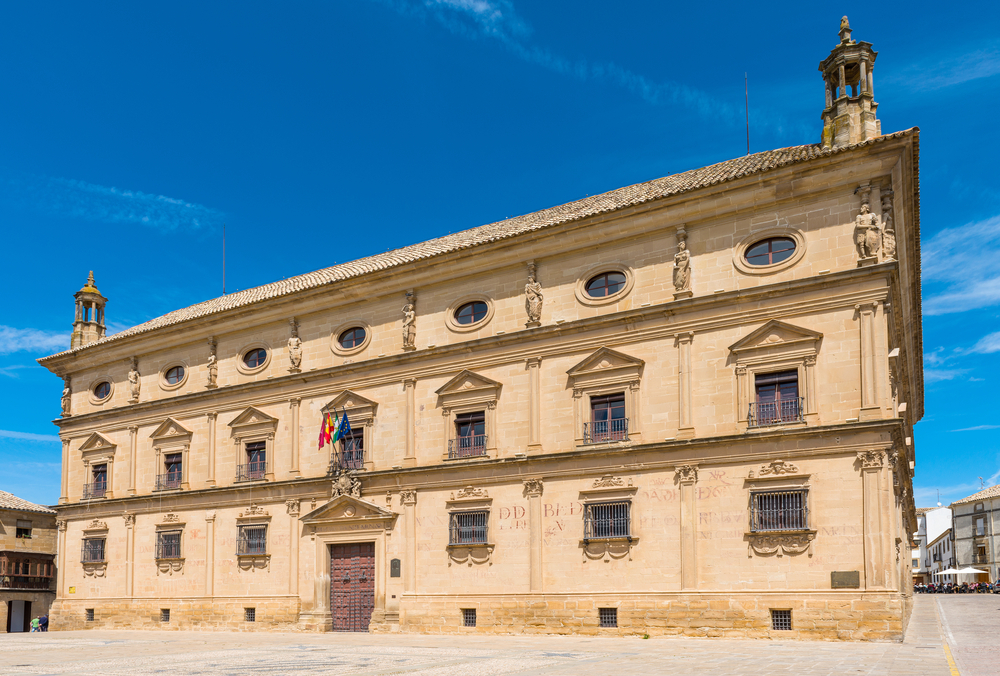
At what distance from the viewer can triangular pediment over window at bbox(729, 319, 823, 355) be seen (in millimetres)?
25656

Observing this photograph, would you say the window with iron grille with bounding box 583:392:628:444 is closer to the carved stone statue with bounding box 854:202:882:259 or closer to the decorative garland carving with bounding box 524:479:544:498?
the decorative garland carving with bounding box 524:479:544:498

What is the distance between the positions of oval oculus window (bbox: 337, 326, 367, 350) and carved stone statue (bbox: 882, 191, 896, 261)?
1925cm

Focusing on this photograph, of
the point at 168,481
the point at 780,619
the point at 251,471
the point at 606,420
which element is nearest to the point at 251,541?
the point at 251,471

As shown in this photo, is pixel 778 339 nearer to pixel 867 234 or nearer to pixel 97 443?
pixel 867 234

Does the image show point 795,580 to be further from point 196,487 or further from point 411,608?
point 196,487

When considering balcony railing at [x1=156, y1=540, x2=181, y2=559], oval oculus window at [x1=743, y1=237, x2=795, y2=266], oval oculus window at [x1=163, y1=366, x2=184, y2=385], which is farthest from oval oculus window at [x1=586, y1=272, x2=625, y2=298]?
balcony railing at [x1=156, y1=540, x2=181, y2=559]

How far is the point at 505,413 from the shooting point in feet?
101

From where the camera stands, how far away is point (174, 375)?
4050 centimetres

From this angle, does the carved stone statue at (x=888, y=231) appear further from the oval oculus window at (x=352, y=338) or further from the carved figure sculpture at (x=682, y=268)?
the oval oculus window at (x=352, y=338)

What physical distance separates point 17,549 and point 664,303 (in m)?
45.3

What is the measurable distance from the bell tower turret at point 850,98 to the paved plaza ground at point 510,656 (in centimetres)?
1491

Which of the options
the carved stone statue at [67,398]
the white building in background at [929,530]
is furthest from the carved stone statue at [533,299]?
the white building in background at [929,530]

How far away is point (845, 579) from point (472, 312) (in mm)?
15446

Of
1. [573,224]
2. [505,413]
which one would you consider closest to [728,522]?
[505,413]
